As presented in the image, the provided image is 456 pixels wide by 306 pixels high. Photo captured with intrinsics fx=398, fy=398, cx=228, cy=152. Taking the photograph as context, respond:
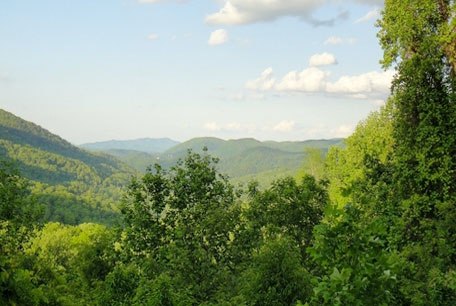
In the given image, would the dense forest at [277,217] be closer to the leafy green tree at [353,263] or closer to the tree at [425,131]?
the tree at [425,131]

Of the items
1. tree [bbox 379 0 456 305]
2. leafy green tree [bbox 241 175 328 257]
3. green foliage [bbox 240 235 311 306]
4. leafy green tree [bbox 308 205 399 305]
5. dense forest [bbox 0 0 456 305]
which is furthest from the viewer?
leafy green tree [bbox 241 175 328 257]

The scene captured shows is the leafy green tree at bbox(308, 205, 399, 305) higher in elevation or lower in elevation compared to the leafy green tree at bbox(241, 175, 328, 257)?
higher

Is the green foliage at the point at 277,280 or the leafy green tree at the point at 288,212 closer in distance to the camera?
the green foliage at the point at 277,280

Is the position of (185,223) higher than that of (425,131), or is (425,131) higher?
(425,131)

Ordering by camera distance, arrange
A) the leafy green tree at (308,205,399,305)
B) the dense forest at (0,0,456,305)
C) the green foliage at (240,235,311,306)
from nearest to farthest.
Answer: the leafy green tree at (308,205,399,305)
the green foliage at (240,235,311,306)
the dense forest at (0,0,456,305)

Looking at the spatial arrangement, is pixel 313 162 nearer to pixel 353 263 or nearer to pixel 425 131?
pixel 425 131

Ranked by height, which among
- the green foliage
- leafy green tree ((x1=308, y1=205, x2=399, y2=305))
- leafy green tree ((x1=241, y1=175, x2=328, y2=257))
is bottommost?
the green foliage

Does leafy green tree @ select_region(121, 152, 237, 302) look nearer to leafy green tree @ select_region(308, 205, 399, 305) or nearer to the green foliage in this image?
the green foliage

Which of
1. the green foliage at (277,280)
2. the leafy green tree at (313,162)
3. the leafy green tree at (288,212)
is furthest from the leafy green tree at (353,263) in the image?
the leafy green tree at (313,162)

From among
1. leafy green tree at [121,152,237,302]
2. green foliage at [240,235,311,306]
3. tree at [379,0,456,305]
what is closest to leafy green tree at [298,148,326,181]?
tree at [379,0,456,305]

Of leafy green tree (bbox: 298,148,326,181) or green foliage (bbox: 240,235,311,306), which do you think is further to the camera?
leafy green tree (bbox: 298,148,326,181)

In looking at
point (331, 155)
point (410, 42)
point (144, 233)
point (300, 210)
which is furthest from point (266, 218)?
point (331, 155)

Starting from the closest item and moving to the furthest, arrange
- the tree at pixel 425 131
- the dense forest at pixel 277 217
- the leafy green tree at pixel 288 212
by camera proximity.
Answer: the dense forest at pixel 277 217, the tree at pixel 425 131, the leafy green tree at pixel 288 212

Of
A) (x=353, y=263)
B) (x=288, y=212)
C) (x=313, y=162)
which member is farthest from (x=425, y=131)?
(x=313, y=162)
